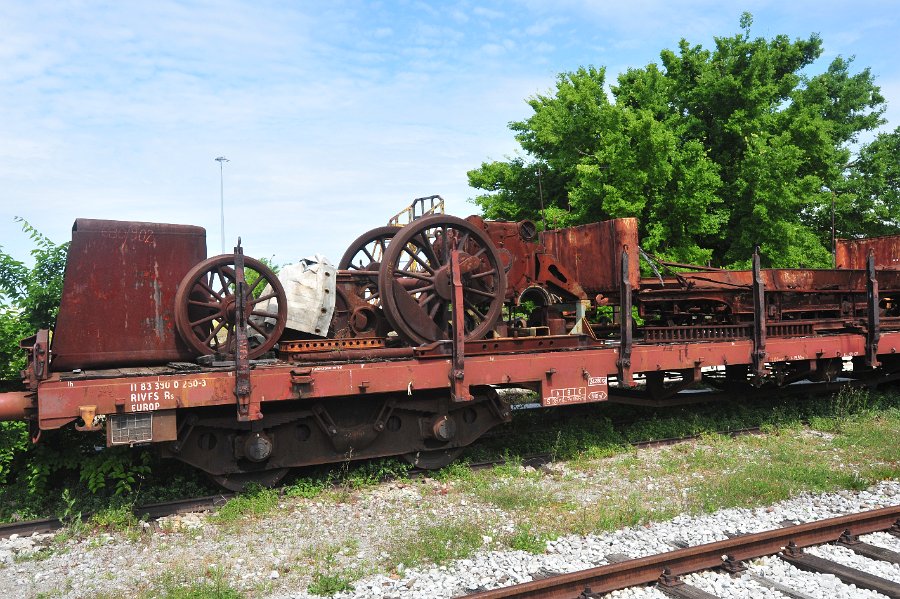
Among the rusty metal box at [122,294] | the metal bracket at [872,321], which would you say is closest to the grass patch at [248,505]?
the rusty metal box at [122,294]

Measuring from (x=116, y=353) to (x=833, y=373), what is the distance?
31.0 ft

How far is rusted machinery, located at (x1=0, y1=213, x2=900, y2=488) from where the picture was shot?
20.4ft

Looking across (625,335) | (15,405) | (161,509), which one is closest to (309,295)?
(161,509)

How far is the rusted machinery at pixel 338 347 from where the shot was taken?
6.21m

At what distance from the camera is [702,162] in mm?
18109

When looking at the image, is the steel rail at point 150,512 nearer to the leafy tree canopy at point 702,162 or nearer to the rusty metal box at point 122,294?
the rusty metal box at point 122,294

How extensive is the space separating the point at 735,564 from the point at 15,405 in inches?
227

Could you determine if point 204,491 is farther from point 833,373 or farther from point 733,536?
point 833,373

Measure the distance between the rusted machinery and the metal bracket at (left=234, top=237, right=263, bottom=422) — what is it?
2 cm

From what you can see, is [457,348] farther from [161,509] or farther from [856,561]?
[856,561]

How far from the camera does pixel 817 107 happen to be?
20.2 meters

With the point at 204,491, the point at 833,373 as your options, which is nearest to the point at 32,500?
the point at 204,491

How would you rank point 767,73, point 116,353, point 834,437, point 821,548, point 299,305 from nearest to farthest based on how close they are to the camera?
point 821,548 → point 116,353 → point 299,305 → point 834,437 → point 767,73

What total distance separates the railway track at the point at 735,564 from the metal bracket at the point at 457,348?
2.40 m
